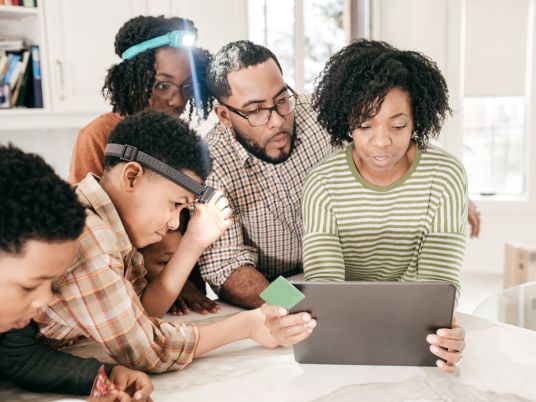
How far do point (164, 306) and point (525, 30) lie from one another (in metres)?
3.53

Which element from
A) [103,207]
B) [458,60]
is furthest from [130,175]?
[458,60]

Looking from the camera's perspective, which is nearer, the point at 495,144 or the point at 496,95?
the point at 496,95

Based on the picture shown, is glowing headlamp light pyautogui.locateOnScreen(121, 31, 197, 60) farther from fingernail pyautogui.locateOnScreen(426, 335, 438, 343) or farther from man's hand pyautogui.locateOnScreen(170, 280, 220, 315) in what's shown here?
fingernail pyautogui.locateOnScreen(426, 335, 438, 343)

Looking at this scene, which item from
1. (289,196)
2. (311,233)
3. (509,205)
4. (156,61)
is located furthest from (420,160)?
(509,205)

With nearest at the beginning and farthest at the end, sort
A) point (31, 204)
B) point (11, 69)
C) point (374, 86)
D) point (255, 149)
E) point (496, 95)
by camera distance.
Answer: point (31, 204), point (374, 86), point (255, 149), point (11, 69), point (496, 95)

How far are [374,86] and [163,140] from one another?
0.49 m

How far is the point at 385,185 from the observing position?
144cm

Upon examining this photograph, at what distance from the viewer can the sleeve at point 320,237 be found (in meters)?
1.38

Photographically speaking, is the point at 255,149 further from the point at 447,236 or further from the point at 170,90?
the point at 447,236

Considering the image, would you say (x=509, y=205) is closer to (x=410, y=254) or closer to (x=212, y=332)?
(x=410, y=254)

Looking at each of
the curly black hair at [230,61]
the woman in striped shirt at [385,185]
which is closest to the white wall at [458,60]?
the curly black hair at [230,61]

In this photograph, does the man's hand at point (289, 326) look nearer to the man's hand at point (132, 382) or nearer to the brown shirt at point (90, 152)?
the man's hand at point (132, 382)

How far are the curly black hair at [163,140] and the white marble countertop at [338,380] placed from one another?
0.39m

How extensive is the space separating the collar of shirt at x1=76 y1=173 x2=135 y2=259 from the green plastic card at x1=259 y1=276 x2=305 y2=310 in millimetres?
297
